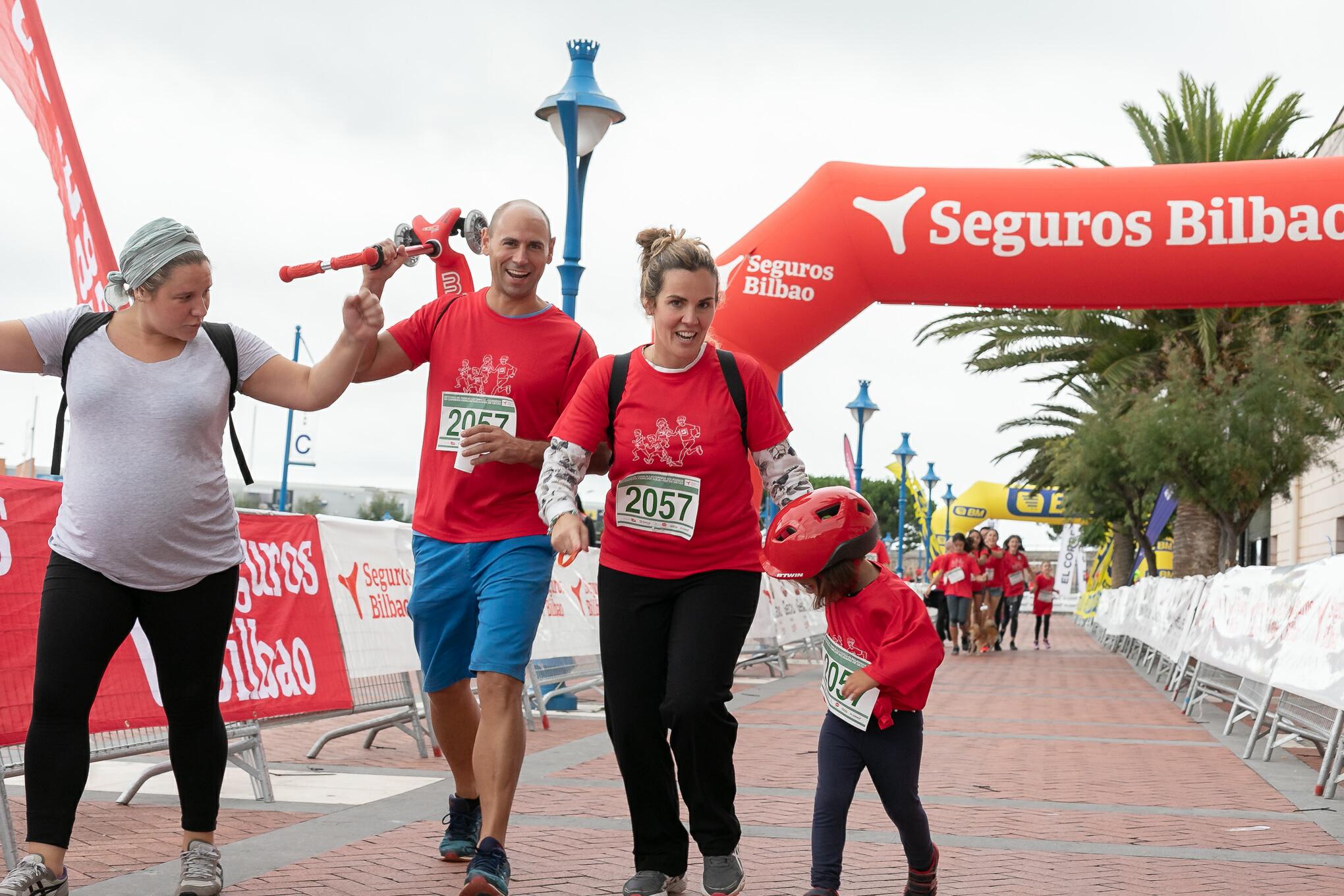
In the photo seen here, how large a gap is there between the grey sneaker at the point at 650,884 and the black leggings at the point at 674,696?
0.02 m

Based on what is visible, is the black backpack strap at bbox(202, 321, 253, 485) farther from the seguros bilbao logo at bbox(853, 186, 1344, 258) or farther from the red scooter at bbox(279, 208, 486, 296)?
the seguros bilbao logo at bbox(853, 186, 1344, 258)

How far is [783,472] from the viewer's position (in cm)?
432

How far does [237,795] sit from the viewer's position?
6.41 meters

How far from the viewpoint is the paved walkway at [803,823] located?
4754 millimetres

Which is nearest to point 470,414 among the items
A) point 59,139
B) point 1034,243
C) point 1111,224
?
point 59,139

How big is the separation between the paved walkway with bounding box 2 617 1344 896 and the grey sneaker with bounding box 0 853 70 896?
2.03 feet

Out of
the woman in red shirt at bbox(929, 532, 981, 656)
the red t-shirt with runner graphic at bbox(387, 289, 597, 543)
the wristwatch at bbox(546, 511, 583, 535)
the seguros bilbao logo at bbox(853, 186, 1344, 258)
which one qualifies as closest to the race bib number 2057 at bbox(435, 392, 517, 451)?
the red t-shirt with runner graphic at bbox(387, 289, 597, 543)

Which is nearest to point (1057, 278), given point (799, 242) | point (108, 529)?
point (799, 242)

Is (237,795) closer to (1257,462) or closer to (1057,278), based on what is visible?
(1057,278)

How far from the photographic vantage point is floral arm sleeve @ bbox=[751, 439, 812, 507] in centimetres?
432

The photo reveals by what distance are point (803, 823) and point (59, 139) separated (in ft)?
14.4

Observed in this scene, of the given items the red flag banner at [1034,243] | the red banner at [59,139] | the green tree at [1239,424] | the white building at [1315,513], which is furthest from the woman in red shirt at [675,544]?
the white building at [1315,513]

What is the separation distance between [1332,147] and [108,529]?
3357cm

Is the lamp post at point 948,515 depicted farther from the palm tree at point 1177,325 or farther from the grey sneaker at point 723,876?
the grey sneaker at point 723,876
